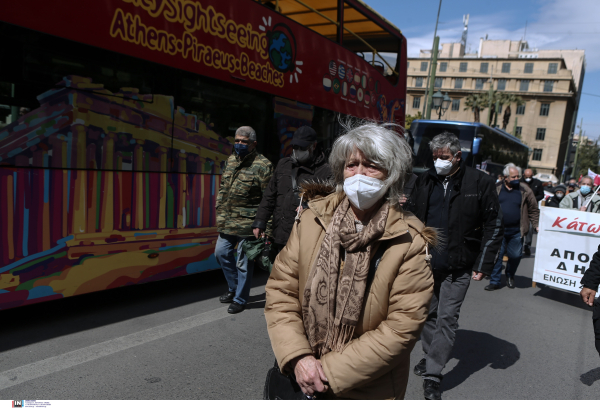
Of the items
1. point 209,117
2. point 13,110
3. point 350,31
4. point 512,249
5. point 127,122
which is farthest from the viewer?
point 350,31

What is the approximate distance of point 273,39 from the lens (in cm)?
571

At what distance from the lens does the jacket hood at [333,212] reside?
1637 millimetres

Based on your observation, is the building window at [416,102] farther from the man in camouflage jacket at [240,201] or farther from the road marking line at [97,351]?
the road marking line at [97,351]

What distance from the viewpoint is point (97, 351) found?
11.5ft

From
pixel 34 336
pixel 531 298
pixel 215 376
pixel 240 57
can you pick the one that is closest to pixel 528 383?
pixel 215 376

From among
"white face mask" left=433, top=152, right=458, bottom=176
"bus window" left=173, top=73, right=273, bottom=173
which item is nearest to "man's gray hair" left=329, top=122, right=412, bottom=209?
"white face mask" left=433, top=152, right=458, bottom=176

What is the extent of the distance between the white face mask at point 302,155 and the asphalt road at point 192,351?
163 centimetres

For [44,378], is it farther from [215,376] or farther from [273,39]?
[273,39]

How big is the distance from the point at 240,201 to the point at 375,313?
10.2ft

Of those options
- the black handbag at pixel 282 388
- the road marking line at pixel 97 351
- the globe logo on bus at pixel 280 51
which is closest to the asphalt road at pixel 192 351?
the road marking line at pixel 97 351

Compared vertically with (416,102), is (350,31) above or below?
below

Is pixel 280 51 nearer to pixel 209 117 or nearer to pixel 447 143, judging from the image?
pixel 209 117

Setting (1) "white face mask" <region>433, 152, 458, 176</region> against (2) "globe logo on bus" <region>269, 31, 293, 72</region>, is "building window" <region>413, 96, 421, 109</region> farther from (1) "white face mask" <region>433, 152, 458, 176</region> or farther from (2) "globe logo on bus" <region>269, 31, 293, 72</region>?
(1) "white face mask" <region>433, 152, 458, 176</region>

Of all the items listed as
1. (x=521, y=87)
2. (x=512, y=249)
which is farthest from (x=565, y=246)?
(x=521, y=87)
